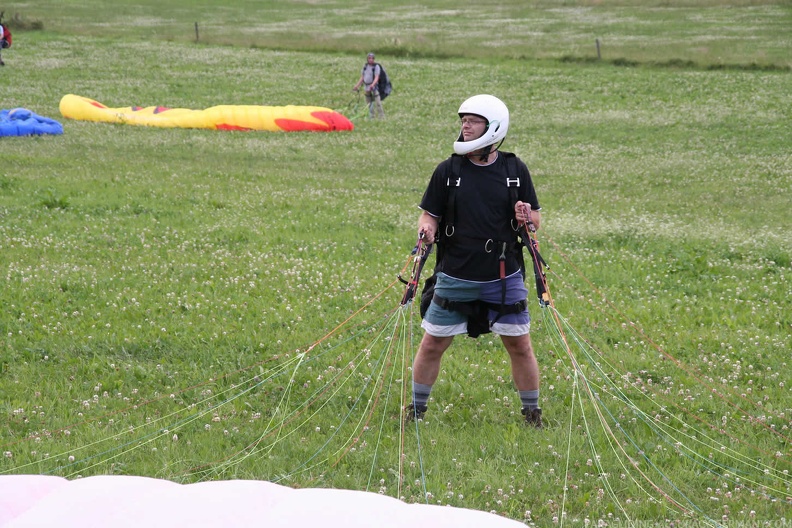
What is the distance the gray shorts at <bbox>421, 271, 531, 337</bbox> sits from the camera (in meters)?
6.85

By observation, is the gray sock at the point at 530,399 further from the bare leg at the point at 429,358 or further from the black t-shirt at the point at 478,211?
the black t-shirt at the point at 478,211

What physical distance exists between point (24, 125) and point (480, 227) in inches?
785

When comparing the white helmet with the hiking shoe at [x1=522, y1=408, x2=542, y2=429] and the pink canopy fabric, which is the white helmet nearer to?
the hiking shoe at [x1=522, y1=408, x2=542, y2=429]

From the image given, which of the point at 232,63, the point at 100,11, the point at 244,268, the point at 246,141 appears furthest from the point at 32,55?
the point at 244,268

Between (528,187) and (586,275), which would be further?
(586,275)

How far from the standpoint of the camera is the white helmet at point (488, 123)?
6668mm

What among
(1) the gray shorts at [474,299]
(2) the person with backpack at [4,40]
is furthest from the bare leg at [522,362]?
(2) the person with backpack at [4,40]

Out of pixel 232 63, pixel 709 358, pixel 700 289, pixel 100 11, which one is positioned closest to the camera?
pixel 709 358

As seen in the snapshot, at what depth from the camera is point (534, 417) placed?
714 cm

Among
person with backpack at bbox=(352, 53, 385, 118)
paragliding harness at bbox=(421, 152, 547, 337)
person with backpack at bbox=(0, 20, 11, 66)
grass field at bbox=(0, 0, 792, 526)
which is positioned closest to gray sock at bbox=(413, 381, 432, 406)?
grass field at bbox=(0, 0, 792, 526)

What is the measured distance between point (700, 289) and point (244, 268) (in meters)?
5.73

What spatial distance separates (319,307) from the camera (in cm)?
Result: 991

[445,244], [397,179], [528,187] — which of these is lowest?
[397,179]

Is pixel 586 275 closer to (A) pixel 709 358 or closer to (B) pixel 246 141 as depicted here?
(A) pixel 709 358
